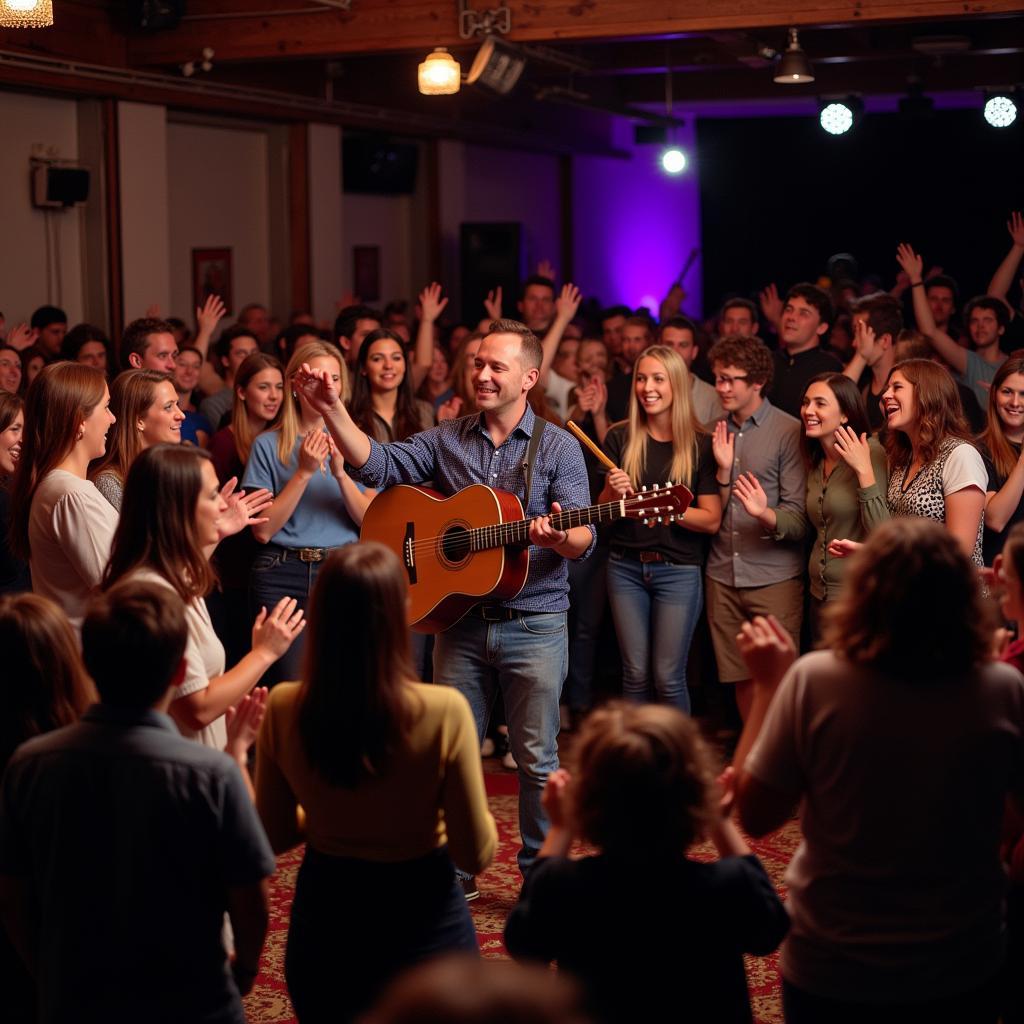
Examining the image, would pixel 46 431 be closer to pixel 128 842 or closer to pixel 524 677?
pixel 524 677

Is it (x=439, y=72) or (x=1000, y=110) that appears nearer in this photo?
(x=439, y=72)

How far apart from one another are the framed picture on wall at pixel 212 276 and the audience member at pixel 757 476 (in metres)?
5.36

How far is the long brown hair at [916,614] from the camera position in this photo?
Answer: 2068 millimetres

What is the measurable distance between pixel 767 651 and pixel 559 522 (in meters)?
1.42

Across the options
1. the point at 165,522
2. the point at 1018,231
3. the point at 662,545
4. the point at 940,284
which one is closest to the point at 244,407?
the point at 662,545

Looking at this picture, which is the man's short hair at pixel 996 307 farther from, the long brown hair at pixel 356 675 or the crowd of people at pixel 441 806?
the long brown hair at pixel 356 675

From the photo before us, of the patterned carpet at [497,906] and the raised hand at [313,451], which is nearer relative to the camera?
the patterned carpet at [497,906]

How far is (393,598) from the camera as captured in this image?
87.0 inches

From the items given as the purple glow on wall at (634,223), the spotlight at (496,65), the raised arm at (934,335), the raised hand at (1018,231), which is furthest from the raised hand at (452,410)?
the purple glow on wall at (634,223)

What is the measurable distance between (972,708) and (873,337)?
166 inches

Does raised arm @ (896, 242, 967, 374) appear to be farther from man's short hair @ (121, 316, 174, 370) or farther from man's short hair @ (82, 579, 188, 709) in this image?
man's short hair @ (82, 579, 188, 709)

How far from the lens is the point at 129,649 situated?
2090 mm

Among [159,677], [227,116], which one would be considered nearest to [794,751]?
[159,677]

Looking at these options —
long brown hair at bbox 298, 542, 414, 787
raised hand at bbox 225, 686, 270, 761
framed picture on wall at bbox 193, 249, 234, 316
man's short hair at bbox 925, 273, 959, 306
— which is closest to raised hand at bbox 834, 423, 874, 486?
raised hand at bbox 225, 686, 270, 761
